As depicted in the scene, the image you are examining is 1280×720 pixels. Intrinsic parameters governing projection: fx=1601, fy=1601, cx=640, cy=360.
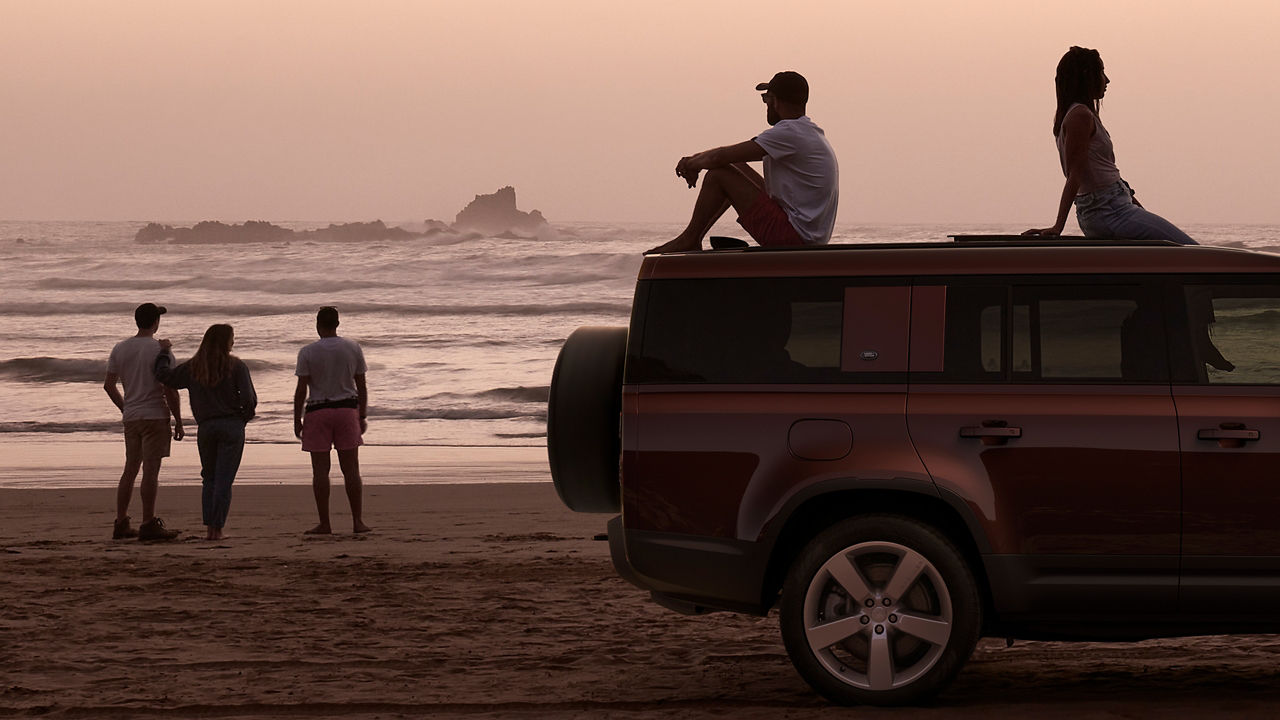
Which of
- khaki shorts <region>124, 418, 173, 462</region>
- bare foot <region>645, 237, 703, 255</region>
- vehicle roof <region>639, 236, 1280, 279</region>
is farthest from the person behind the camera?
khaki shorts <region>124, 418, 173, 462</region>

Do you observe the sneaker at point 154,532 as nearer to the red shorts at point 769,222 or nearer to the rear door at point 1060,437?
the red shorts at point 769,222

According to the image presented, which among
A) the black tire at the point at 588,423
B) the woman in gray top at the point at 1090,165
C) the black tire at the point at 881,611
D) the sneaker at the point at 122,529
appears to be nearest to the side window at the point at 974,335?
the black tire at the point at 881,611

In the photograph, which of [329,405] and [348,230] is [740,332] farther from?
[348,230]

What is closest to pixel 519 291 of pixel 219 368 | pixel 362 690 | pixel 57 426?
pixel 57 426

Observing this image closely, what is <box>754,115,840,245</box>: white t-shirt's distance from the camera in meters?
7.50

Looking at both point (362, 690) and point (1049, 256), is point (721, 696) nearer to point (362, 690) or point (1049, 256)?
point (362, 690)

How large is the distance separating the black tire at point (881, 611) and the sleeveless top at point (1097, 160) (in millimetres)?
2005

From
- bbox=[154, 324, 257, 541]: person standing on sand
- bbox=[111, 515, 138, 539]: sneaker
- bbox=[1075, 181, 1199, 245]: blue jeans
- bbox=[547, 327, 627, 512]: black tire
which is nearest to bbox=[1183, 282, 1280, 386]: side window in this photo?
bbox=[1075, 181, 1199, 245]: blue jeans

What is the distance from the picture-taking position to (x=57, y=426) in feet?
76.2

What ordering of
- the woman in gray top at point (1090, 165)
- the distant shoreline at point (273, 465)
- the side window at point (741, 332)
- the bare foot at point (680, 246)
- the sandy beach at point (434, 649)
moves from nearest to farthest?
the side window at point (741, 332) → the sandy beach at point (434, 649) → the bare foot at point (680, 246) → the woman in gray top at point (1090, 165) → the distant shoreline at point (273, 465)

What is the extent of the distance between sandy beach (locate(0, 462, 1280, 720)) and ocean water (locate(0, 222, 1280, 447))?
33.1ft

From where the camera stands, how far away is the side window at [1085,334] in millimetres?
6012

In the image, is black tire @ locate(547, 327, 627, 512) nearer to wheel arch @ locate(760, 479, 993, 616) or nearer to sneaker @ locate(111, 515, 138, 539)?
wheel arch @ locate(760, 479, 993, 616)

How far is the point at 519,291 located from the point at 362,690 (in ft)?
150
